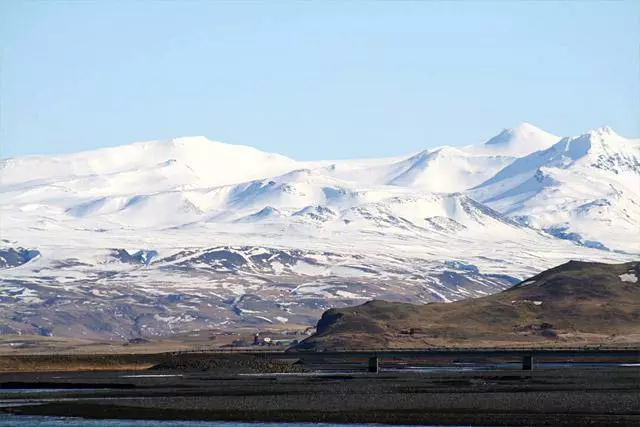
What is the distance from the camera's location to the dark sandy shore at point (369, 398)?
11612 centimetres

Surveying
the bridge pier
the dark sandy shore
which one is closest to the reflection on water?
the dark sandy shore

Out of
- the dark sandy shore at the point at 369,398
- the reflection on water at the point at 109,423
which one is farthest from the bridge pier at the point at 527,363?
the reflection on water at the point at 109,423

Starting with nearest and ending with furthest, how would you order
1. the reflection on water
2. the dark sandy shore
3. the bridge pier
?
the reflection on water, the dark sandy shore, the bridge pier

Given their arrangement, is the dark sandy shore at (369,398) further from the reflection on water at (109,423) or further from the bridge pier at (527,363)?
the bridge pier at (527,363)

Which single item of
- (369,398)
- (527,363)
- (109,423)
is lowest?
(527,363)

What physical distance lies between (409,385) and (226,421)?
45345 mm

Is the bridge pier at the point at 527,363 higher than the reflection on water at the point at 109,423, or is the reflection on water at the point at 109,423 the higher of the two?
the reflection on water at the point at 109,423

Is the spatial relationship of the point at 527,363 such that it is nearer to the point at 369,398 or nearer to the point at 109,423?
the point at 369,398

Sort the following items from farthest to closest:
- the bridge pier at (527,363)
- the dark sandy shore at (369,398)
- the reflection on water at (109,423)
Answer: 1. the bridge pier at (527,363)
2. the dark sandy shore at (369,398)
3. the reflection on water at (109,423)

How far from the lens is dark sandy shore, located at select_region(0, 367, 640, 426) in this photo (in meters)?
116

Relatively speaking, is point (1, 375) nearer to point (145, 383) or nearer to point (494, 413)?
point (145, 383)

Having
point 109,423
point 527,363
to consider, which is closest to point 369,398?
point 109,423

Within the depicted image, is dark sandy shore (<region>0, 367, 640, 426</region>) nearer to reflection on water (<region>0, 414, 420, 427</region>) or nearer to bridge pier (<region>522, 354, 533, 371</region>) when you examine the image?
reflection on water (<region>0, 414, 420, 427</region>)

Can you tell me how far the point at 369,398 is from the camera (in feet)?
449
